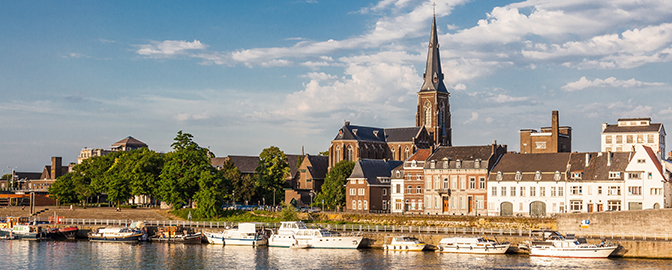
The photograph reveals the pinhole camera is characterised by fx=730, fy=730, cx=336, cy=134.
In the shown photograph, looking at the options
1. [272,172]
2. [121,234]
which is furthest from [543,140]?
[121,234]

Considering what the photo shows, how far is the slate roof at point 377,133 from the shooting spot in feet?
472

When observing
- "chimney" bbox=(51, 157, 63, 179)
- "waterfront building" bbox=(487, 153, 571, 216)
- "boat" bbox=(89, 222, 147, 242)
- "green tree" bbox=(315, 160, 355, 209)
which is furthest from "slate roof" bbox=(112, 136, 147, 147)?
"waterfront building" bbox=(487, 153, 571, 216)

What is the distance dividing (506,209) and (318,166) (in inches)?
2130

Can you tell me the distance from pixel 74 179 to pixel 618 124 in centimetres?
9754

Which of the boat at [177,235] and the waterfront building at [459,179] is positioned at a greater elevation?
the waterfront building at [459,179]

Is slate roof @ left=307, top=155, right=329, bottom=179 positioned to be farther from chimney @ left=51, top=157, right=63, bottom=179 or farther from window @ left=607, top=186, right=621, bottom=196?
chimney @ left=51, top=157, right=63, bottom=179

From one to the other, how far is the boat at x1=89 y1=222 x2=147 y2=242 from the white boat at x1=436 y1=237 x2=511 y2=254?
1333 inches

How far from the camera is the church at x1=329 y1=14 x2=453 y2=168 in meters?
143

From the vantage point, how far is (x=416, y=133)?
14700 cm

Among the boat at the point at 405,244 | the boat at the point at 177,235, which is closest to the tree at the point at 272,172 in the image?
the boat at the point at 177,235

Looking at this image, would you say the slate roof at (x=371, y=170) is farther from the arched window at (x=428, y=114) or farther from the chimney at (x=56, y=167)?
the chimney at (x=56, y=167)

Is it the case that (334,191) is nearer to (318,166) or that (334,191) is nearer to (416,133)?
(318,166)

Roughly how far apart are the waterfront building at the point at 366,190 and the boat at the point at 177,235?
31.1m

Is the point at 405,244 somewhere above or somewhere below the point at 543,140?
below
